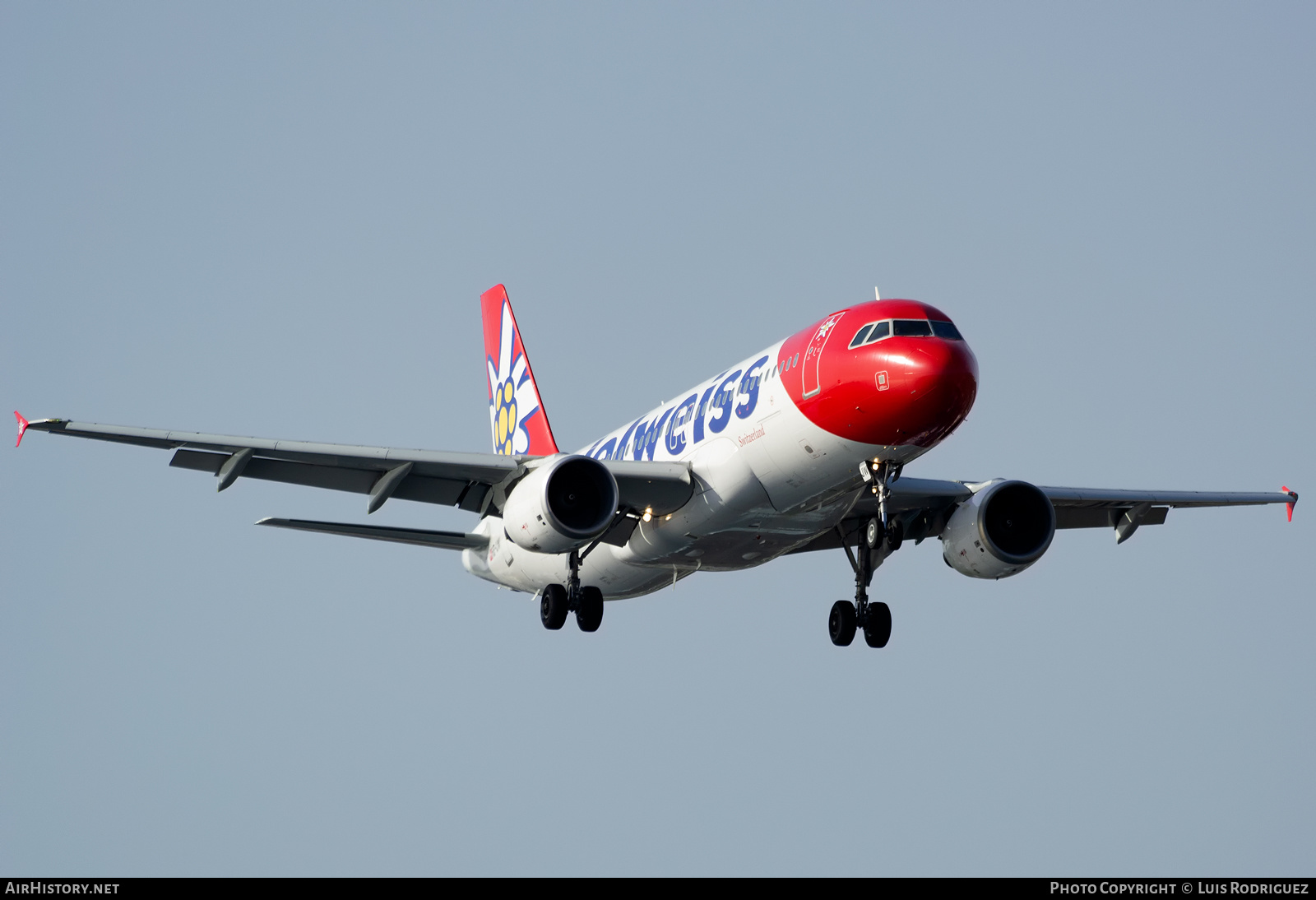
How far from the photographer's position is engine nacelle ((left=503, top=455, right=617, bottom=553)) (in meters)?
29.5

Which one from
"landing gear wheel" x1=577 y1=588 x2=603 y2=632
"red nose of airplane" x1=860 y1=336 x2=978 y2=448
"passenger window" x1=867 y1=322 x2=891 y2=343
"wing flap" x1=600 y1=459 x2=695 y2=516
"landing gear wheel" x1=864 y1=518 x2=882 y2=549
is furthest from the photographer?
"landing gear wheel" x1=577 y1=588 x2=603 y2=632

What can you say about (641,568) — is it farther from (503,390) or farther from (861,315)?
(503,390)

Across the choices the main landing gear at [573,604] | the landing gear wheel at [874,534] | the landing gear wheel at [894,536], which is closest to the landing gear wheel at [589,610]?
the main landing gear at [573,604]

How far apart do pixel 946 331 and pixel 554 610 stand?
10.3 m

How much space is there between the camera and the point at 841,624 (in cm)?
3394

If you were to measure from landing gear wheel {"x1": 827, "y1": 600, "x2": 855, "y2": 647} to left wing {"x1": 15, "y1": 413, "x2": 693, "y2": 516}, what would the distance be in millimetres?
5238

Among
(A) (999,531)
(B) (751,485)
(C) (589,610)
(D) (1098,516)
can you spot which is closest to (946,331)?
(B) (751,485)

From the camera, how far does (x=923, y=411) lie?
88.0 ft

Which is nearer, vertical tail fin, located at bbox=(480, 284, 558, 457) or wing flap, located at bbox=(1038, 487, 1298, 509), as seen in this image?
wing flap, located at bbox=(1038, 487, 1298, 509)

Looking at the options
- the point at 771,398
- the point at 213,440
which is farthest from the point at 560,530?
the point at 213,440

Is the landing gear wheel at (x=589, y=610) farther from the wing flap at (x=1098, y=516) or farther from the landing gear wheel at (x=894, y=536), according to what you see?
the wing flap at (x=1098, y=516)

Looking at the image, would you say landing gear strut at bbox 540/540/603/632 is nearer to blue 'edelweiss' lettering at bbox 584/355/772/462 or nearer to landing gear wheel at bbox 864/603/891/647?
blue 'edelweiss' lettering at bbox 584/355/772/462

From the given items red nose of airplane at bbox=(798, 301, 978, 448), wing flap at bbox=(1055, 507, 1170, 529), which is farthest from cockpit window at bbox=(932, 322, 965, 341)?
wing flap at bbox=(1055, 507, 1170, 529)

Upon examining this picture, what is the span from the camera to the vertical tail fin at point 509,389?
4159 cm
